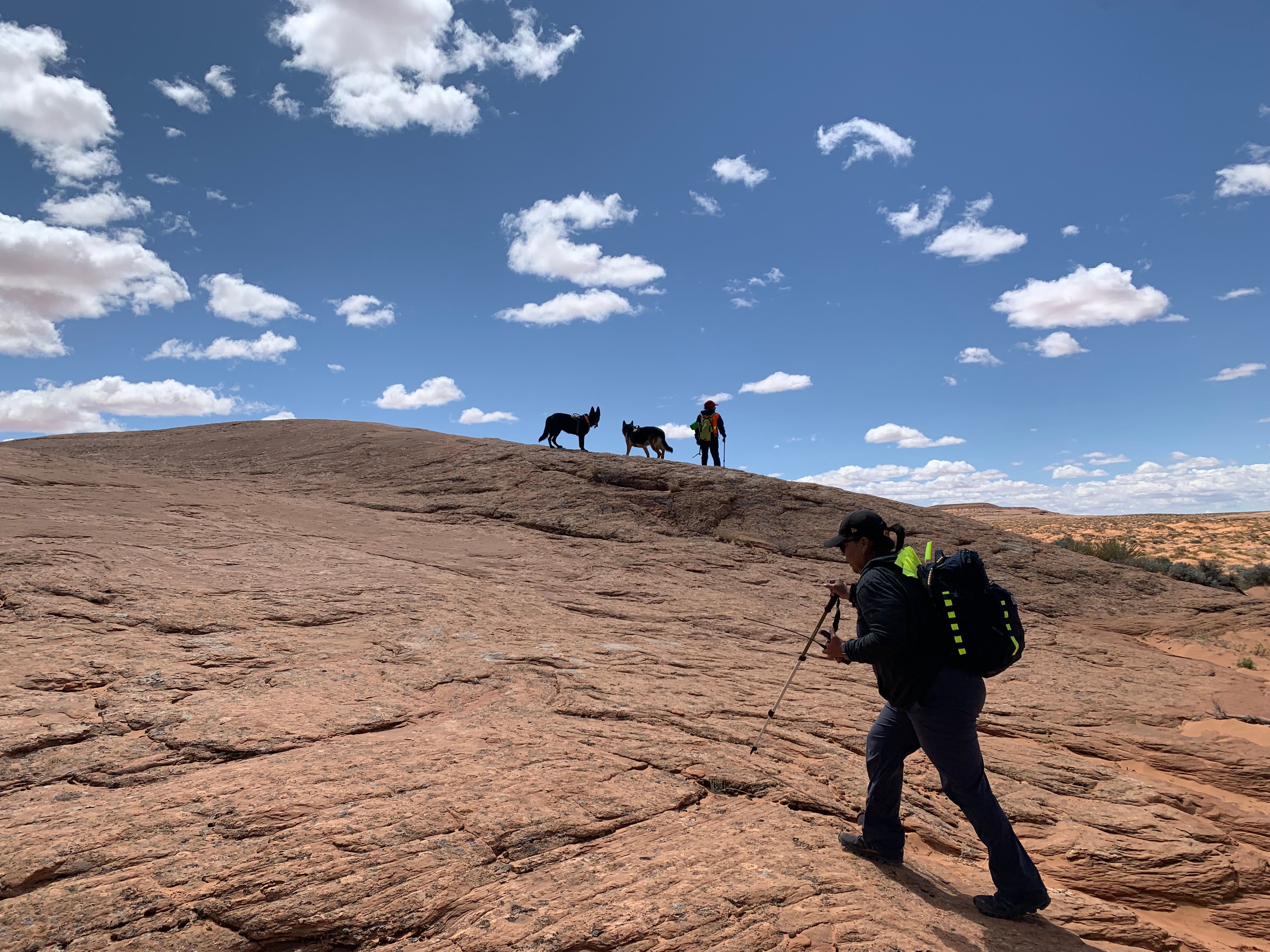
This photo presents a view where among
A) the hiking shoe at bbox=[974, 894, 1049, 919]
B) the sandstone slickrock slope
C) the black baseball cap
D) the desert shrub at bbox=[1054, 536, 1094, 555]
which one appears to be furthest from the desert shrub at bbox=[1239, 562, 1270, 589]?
the black baseball cap

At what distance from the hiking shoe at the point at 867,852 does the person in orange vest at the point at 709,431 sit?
15.7 m

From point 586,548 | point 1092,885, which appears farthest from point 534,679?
point 586,548

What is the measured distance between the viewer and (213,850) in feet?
10.4

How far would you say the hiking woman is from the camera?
3723 mm

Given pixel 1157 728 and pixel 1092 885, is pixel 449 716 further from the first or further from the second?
pixel 1157 728

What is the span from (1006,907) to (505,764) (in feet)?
8.88

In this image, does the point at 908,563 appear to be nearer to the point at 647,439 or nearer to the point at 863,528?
the point at 863,528

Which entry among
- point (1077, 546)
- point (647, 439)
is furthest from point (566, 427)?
point (1077, 546)

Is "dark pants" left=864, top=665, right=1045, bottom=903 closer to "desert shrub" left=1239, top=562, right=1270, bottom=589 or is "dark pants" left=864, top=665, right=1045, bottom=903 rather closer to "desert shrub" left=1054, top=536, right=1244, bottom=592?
"desert shrub" left=1054, top=536, right=1244, bottom=592

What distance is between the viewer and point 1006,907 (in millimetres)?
3686

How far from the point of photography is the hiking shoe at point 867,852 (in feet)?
13.1

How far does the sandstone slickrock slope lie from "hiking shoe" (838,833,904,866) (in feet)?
0.52

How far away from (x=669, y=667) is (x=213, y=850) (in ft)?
14.4

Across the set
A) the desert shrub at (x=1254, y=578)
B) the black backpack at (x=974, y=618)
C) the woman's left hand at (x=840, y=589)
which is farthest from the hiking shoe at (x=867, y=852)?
the desert shrub at (x=1254, y=578)
